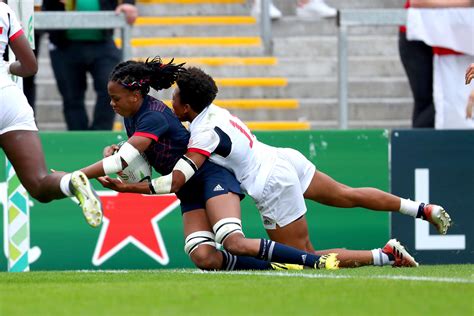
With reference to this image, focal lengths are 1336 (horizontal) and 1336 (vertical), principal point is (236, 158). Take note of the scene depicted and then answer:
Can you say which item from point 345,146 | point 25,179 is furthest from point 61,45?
point 25,179

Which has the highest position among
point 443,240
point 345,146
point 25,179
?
point 25,179

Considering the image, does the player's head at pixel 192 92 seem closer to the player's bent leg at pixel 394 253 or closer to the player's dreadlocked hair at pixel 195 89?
the player's dreadlocked hair at pixel 195 89

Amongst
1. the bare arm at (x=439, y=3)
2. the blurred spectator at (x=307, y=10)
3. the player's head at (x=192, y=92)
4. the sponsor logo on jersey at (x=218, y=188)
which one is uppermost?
the bare arm at (x=439, y=3)

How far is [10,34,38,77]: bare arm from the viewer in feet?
29.1

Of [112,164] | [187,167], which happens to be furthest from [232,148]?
[112,164]

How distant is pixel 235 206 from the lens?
33.2 feet

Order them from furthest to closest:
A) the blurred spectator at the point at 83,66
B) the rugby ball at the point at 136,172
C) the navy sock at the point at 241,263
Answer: the blurred spectator at the point at 83,66
the navy sock at the point at 241,263
the rugby ball at the point at 136,172

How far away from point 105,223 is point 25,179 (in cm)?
389

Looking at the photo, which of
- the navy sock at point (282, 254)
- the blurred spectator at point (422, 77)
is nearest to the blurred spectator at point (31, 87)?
the blurred spectator at point (422, 77)

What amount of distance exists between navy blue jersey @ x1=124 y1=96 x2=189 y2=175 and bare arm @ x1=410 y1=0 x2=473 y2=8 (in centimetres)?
406

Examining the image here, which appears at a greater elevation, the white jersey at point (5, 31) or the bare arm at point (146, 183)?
the white jersey at point (5, 31)

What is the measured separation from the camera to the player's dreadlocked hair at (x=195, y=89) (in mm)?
10195

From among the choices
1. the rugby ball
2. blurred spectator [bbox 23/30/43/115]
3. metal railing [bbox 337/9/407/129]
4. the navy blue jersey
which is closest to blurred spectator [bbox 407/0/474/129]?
metal railing [bbox 337/9/407/129]

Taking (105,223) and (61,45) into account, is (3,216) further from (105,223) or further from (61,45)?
(61,45)
